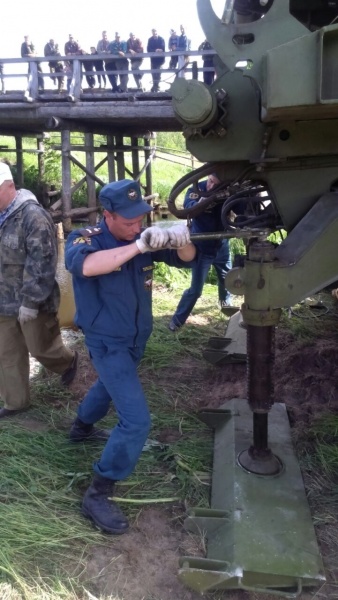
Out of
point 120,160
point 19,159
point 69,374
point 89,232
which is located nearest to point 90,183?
point 120,160

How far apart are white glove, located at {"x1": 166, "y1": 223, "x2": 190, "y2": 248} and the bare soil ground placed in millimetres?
1614

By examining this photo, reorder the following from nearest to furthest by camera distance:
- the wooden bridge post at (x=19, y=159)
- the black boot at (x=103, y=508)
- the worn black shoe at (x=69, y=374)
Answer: the black boot at (x=103, y=508) → the worn black shoe at (x=69, y=374) → the wooden bridge post at (x=19, y=159)

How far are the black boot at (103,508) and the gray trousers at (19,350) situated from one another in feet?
5.13

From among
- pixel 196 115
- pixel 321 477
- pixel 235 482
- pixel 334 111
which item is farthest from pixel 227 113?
pixel 321 477

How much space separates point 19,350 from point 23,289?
1.93ft

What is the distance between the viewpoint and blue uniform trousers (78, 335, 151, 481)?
319 centimetres

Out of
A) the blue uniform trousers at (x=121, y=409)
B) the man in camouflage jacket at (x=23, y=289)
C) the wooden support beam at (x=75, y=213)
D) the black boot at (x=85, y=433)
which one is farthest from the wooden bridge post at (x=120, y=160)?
the blue uniform trousers at (x=121, y=409)

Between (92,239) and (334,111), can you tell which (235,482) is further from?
(334,111)

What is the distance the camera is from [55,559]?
9.94 ft

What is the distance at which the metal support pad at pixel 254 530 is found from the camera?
8.91 feet

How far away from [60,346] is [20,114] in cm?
886

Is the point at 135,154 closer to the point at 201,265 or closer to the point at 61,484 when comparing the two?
the point at 201,265

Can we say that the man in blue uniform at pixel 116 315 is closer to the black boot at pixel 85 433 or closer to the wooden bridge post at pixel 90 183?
the black boot at pixel 85 433

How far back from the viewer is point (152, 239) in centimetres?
292
